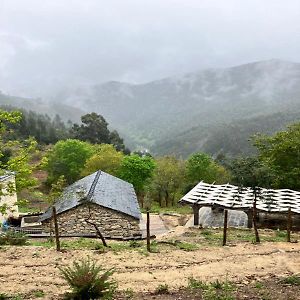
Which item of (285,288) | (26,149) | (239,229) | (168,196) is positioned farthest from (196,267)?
(168,196)

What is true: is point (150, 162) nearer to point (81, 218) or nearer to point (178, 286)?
point (81, 218)

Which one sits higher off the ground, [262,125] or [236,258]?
[262,125]

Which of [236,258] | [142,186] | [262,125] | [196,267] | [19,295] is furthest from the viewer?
[262,125]

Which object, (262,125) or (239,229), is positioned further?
(262,125)

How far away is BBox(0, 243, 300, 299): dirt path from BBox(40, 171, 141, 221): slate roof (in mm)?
6787

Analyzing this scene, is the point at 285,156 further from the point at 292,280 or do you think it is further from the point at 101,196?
the point at 292,280

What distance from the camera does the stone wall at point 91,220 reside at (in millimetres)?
23266

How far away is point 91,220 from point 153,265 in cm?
948

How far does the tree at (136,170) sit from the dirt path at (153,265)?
25016 millimetres

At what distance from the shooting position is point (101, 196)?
965 inches

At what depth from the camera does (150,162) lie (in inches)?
1699

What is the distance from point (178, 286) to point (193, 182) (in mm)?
31869

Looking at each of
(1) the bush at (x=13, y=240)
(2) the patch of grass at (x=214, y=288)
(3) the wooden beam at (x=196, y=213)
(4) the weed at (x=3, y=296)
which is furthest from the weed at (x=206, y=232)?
(4) the weed at (x=3, y=296)

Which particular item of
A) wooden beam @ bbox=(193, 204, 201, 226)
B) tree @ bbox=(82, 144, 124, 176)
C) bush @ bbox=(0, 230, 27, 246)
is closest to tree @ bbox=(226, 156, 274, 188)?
wooden beam @ bbox=(193, 204, 201, 226)
